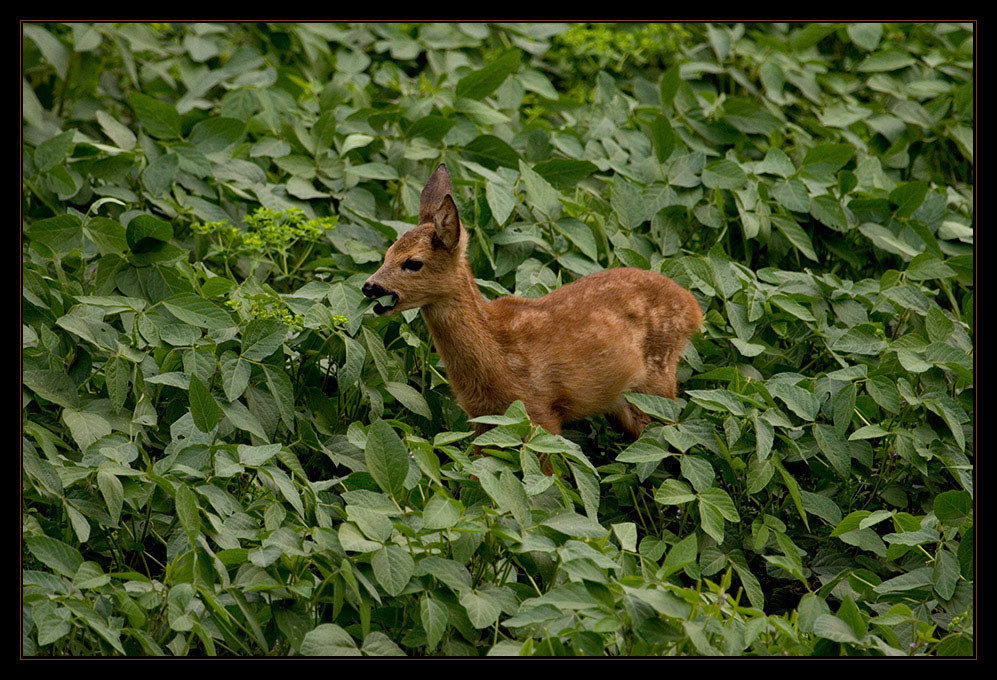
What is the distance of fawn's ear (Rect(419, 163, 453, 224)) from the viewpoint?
180 inches

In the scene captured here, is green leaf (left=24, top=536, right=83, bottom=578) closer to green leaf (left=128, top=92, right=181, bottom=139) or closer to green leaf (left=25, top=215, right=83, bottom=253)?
green leaf (left=25, top=215, right=83, bottom=253)

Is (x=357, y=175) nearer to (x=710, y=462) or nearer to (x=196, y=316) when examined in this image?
(x=196, y=316)

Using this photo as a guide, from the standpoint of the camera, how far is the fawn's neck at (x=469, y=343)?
4.49 meters

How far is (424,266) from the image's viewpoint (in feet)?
14.4

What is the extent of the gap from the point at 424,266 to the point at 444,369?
0.64m

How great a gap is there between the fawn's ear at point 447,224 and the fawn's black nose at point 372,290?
0.31 m

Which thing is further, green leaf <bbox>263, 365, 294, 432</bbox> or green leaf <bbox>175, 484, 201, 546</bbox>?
green leaf <bbox>263, 365, 294, 432</bbox>

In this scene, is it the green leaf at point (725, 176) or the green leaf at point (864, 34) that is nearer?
the green leaf at point (725, 176)

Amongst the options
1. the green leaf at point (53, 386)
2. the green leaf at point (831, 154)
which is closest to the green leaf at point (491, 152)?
the green leaf at point (831, 154)

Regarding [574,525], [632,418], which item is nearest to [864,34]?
[632,418]

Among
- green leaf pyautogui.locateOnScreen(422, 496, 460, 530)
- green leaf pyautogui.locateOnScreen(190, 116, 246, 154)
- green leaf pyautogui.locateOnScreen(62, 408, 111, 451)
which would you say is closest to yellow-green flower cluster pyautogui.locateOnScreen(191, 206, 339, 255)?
green leaf pyautogui.locateOnScreen(190, 116, 246, 154)

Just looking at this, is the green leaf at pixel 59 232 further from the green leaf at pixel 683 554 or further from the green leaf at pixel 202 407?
the green leaf at pixel 683 554

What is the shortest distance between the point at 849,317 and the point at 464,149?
2.20m

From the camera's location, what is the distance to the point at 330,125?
6020 mm
